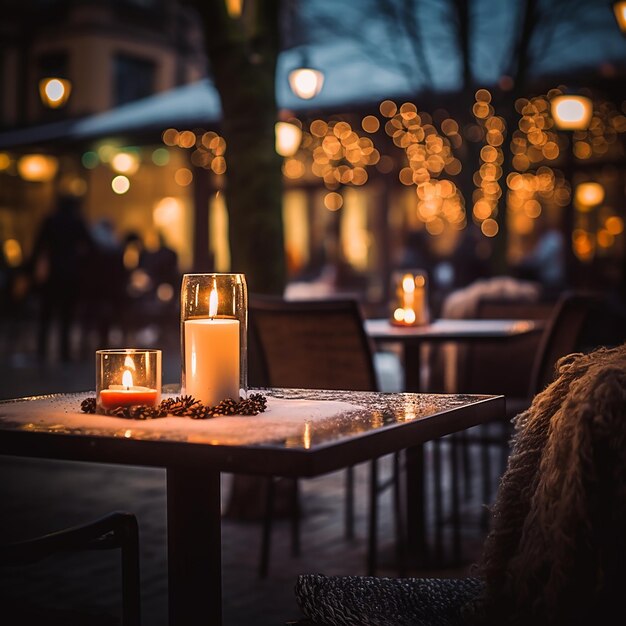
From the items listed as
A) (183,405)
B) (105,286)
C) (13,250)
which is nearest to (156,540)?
(183,405)

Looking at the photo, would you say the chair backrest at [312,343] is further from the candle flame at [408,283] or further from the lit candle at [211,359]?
the lit candle at [211,359]

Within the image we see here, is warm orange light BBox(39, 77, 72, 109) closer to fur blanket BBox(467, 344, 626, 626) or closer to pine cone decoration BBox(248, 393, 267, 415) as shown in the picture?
pine cone decoration BBox(248, 393, 267, 415)

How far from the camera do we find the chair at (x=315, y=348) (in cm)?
386

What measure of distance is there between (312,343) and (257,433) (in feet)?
7.78

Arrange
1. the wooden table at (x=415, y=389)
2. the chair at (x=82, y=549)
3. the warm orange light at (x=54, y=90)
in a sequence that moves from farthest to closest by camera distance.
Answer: the warm orange light at (x=54, y=90) → the wooden table at (x=415, y=389) → the chair at (x=82, y=549)

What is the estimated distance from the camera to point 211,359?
188cm

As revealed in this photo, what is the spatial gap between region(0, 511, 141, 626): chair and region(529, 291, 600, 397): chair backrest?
8.48 ft

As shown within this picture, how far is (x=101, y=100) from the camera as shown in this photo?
29.8 meters

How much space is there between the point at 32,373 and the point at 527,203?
8508 mm

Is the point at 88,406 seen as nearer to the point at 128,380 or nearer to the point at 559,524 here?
the point at 128,380

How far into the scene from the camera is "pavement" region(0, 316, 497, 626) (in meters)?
3.74

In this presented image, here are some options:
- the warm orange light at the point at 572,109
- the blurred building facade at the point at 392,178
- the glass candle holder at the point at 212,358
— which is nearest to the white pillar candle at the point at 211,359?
the glass candle holder at the point at 212,358

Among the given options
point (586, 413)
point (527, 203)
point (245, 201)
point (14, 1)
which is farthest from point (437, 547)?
point (14, 1)

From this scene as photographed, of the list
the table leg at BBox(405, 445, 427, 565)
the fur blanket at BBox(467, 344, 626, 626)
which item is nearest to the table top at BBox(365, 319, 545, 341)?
the table leg at BBox(405, 445, 427, 565)
